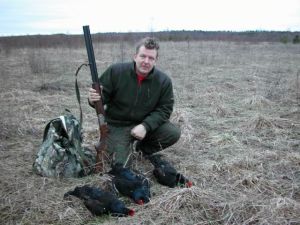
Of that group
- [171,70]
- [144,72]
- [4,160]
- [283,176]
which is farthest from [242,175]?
[171,70]

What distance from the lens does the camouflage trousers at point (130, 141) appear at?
4176mm

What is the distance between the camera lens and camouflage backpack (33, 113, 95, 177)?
12.5ft

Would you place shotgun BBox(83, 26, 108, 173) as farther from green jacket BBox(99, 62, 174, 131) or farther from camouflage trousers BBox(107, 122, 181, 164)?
green jacket BBox(99, 62, 174, 131)

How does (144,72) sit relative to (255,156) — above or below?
above

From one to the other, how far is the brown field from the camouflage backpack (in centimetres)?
11

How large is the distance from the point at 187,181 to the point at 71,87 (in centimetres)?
617

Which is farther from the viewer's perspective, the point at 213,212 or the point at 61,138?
the point at 61,138

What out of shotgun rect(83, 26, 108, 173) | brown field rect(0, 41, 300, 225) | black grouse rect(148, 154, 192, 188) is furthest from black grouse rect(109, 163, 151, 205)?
shotgun rect(83, 26, 108, 173)

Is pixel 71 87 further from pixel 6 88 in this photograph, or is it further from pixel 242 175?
pixel 242 175

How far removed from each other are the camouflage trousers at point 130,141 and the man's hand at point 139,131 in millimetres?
265

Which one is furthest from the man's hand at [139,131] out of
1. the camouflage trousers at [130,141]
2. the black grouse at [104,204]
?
the black grouse at [104,204]

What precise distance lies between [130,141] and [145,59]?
0.98 m

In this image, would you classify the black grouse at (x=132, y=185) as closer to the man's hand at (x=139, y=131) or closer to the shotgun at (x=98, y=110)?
the shotgun at (x=98, y=110)

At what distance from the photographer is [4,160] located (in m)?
4.32
